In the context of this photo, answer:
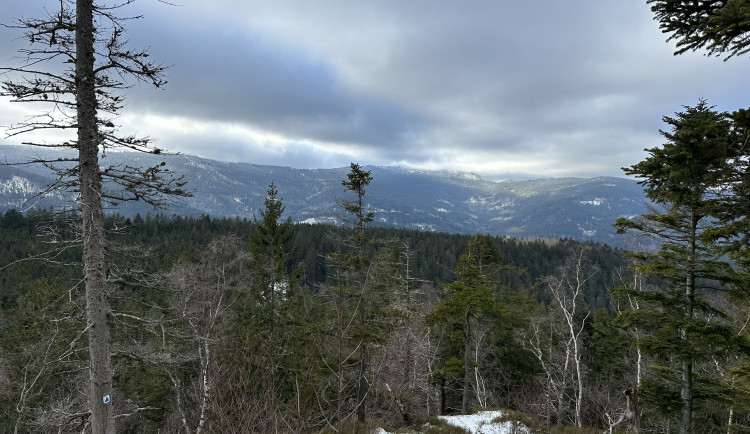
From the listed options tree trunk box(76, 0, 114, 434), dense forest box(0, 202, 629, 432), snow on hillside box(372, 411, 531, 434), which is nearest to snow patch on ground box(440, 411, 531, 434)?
snow on hillside box(372, 411, 531, 434)

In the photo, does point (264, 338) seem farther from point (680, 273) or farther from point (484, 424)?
point (680, 273)

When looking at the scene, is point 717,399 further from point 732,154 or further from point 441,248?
point 441,248

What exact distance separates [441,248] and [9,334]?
94494 millimetres

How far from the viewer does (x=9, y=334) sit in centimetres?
2798

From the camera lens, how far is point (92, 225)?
20.9ft

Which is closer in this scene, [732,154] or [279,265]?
[732,154]

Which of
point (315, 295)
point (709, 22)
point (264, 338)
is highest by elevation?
point (709, 22)

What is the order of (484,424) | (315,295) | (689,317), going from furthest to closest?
1. (315,295)
2. (484,424)
3. (689,317)

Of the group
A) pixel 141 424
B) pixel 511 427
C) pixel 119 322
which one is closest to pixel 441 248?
pixel 141 424

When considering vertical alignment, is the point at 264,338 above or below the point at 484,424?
below

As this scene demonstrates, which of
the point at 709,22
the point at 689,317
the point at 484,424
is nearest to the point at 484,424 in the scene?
the point at 484,424

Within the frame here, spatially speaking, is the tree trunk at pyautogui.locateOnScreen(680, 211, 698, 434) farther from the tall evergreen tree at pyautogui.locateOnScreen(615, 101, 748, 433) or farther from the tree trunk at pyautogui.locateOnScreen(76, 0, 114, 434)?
the tree trunk at pyautogui.locateOnScreen(76, 0, 114, 434)

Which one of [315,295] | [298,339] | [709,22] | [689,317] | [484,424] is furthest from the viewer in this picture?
[298,339]

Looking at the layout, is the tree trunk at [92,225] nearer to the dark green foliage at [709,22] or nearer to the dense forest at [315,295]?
the dense forest at [315,295]
